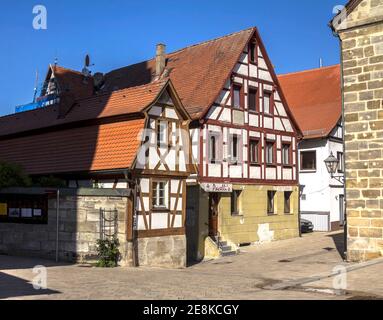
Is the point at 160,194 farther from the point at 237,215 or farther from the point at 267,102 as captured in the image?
the point at 267,102

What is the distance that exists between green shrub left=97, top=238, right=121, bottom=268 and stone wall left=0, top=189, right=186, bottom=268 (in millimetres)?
231

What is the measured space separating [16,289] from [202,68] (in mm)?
17996

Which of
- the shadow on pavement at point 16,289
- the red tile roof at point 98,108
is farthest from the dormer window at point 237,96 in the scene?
the shadow on pavement at point 16,289

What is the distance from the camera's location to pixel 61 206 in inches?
647

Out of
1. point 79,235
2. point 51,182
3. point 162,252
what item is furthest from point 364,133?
point 51,182

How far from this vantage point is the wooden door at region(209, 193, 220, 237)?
2309 cm

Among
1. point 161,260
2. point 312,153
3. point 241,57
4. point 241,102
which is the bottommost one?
point 161,260

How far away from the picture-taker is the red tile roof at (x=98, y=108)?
1820 cm

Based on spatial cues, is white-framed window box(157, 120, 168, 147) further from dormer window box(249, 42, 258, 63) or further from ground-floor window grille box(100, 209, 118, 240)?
dormer window box(249, 42, 258, 63)

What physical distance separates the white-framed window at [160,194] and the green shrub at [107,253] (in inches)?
98.7
